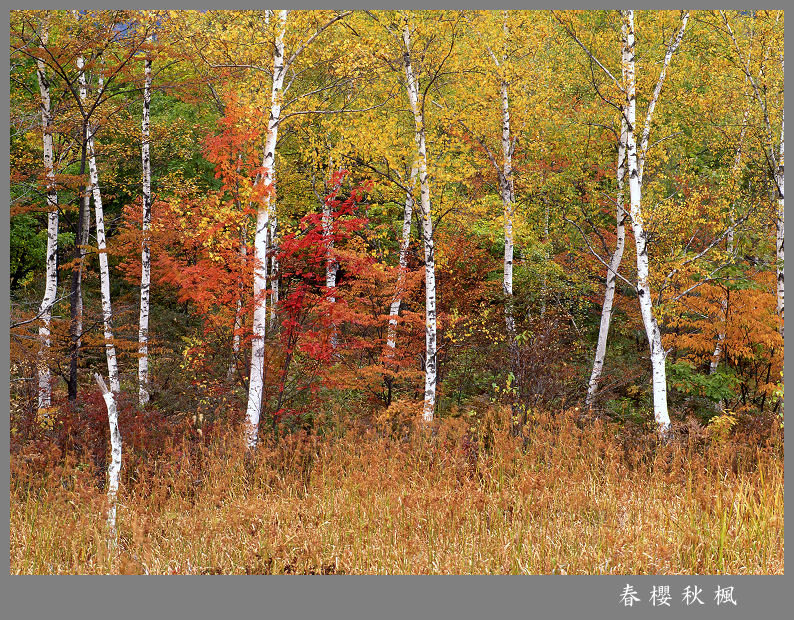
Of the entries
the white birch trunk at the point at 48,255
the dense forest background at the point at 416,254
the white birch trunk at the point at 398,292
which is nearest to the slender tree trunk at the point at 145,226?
the dense forest background at the point at 416,254

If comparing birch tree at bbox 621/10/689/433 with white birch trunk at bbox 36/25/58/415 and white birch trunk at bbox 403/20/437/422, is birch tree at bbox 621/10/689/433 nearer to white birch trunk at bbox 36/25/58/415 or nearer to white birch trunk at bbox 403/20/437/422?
white birch trunk at bbox 403/20/437/422

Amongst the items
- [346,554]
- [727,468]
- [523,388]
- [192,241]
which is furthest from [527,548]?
[192,241]

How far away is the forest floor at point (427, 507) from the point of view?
530cm

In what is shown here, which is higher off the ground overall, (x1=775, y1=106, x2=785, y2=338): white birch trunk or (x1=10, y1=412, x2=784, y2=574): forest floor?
(x1=775, y1=106, x2=785, y2=338): white birch trunk

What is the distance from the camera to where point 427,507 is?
246 inches

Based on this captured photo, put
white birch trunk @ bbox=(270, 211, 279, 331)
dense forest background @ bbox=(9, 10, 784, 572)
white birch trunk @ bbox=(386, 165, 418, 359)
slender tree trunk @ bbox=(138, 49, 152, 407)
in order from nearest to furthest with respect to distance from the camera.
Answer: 1. dense forest background @ bbox=(9, 10, 784, 572)
2. white birch trunk @ bbox=(270, 211, 279, 331)
3. white birch trunk @ bbox=(386, 165, 418, 359)
4. slender tree trunk @ bbox=(138, 49, 152, 407)

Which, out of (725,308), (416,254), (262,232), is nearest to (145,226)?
(262,232)

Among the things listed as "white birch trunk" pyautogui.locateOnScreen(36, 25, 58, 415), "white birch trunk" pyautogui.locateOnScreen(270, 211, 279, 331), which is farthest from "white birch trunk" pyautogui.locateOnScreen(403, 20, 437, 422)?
"white birch trunk" pyautogui.locateOnScreen(36, 25, 58, 415)

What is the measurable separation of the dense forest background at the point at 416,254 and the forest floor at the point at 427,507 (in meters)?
0.16

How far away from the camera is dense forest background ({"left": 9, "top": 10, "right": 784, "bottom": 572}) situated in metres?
8.93

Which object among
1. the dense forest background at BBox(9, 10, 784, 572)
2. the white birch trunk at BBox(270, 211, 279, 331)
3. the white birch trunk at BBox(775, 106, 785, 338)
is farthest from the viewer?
the white birch trunk at BBox(270, 211, 279, 331)

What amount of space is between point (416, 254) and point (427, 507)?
7.72 m

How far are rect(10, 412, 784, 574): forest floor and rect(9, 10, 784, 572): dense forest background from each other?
0.53 ft

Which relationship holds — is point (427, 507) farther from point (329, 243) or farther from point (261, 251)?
point (329, 243)
